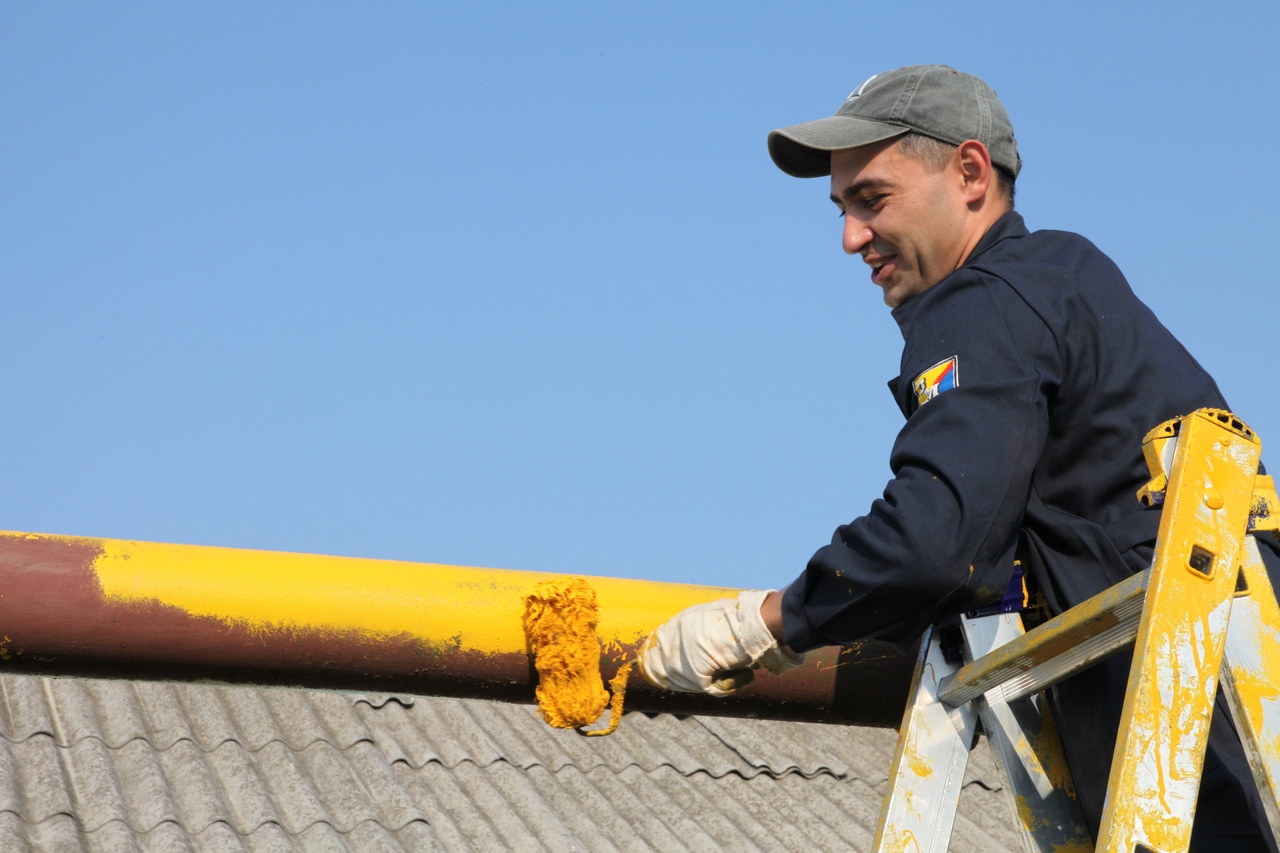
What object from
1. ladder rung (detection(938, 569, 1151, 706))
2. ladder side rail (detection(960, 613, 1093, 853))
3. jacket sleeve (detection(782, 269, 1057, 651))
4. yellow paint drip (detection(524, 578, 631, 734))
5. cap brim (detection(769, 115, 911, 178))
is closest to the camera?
ladder rung (detection(938, 569, 1151, 706))

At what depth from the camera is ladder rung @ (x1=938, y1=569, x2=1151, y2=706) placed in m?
1.37

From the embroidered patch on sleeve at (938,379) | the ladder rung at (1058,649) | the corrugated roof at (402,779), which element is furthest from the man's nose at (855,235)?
the corrugated roof at (402,779)

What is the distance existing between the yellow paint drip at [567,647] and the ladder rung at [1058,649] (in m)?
0.47

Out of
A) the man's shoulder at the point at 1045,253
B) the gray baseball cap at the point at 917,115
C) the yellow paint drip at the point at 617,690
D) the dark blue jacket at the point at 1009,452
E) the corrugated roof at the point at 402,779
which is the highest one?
the gray baseball cap at the point at 917,115

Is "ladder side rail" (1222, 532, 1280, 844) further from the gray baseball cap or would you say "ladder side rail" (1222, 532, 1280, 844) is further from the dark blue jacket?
the gray baseball cap

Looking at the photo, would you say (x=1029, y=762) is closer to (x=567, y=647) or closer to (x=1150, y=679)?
(x=1150, y=679)

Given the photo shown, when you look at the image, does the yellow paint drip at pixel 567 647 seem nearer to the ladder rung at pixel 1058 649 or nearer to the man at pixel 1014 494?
the man at pixel 1014 494

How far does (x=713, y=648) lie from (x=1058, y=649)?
0.45 metres

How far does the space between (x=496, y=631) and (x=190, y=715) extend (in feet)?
15.1

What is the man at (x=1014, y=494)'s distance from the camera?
1.52 metres

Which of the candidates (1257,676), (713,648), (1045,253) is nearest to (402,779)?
(713,648)

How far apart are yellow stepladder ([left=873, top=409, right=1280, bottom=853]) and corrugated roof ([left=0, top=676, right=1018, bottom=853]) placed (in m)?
3.67

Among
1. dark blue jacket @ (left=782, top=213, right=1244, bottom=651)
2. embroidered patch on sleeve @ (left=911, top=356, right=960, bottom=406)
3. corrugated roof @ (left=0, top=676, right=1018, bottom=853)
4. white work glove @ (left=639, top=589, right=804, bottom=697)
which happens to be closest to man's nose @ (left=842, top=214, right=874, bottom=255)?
dark blue jacket @ (left=782, top=213, right=1244, bottom=651)

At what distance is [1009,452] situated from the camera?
1.54 metres
